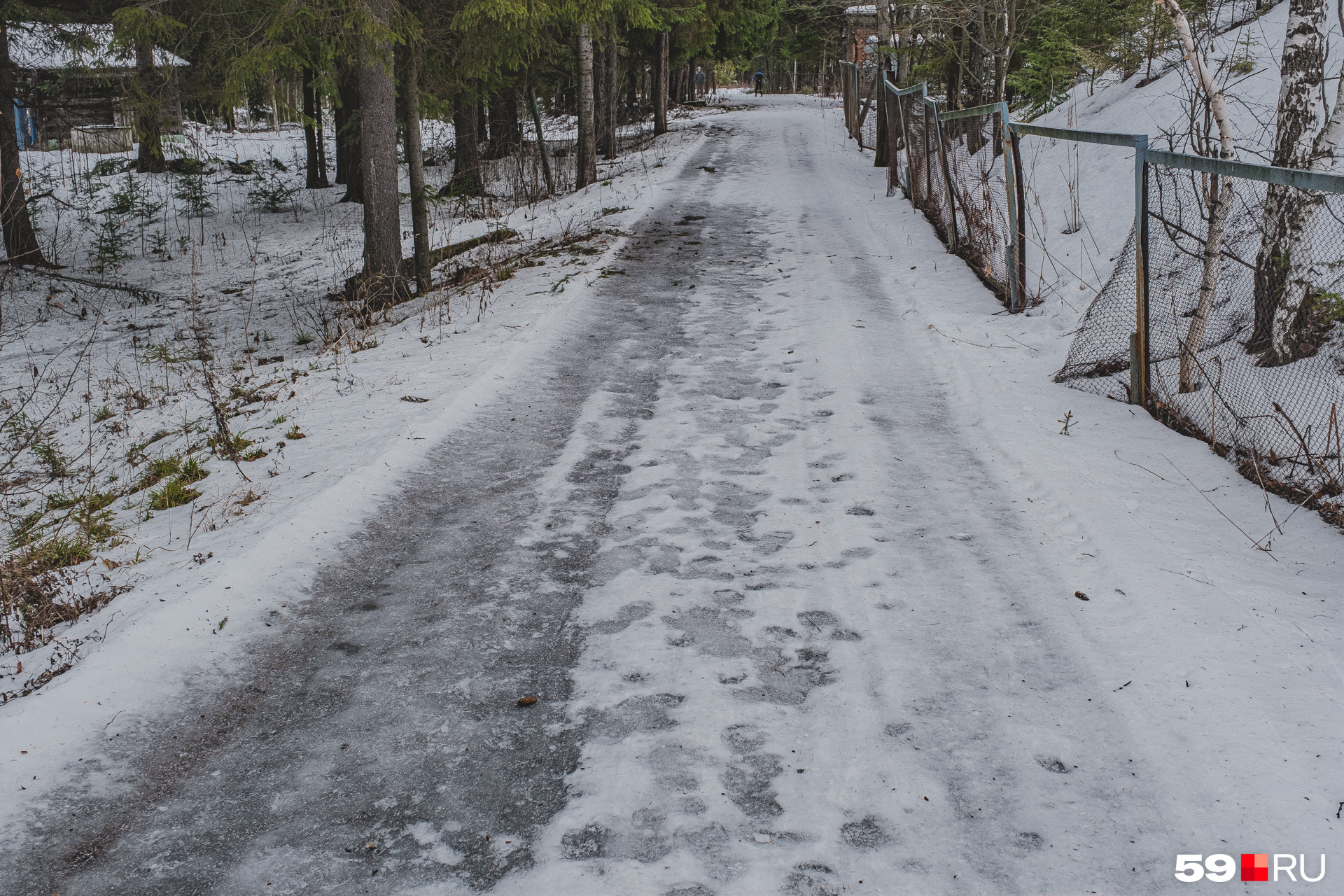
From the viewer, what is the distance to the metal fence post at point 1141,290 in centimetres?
523

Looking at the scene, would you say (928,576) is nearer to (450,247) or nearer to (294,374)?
(294,374)

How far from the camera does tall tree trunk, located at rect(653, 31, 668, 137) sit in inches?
990

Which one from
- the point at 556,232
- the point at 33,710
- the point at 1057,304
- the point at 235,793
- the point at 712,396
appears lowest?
the point at 235,793

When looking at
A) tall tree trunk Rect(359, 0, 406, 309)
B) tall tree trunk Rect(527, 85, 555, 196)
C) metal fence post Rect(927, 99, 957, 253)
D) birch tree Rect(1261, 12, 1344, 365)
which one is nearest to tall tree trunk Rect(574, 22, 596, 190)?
tall tree trunk Rect(527, 85, 555, 196)

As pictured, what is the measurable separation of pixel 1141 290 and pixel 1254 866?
156 inches

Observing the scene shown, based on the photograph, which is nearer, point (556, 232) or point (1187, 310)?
point (1187, 310)

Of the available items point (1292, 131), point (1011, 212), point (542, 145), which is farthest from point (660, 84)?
point (1292, 131)

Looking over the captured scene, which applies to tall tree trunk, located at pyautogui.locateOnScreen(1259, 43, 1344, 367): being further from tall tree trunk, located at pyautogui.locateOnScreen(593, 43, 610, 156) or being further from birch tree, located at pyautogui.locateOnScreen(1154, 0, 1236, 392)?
tall tree trunk, located at pyautogui.locateOnScreen(593, 43, 610, 156)

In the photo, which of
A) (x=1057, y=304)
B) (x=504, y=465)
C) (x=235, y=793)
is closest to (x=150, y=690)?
(x=235, y=793)

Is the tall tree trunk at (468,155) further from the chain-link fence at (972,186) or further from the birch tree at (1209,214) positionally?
the birch tree at (1209,214)

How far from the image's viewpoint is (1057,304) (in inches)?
305

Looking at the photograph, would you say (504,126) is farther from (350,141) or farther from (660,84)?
(350,141)

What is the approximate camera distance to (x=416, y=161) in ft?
36.4

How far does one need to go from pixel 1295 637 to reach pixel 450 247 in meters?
12.6
